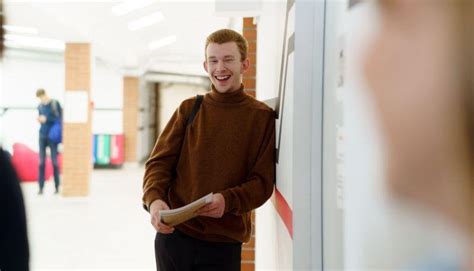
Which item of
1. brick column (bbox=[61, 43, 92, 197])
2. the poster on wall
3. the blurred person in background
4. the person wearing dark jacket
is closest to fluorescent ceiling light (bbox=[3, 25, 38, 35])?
brick column (bbox=[61, 43, 92, 197])

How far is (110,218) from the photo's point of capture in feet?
22.7

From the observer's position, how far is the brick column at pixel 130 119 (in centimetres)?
1530

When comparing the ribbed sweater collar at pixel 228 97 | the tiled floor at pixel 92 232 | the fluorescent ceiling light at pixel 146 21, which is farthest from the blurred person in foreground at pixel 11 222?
the fluorescent ceiling light at pixel 146 21

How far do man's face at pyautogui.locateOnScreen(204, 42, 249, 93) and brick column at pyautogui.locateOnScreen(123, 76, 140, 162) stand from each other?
13.8 m

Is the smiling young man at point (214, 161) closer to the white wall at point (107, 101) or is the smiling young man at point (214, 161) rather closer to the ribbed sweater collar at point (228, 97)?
the ribbed sweater collar at point (228, 97)

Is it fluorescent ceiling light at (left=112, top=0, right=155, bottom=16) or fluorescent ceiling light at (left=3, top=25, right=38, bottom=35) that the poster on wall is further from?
fluorescent ceiling light at (left=112, top=0, right=155, bottom=16)

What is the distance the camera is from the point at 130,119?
50.2ft

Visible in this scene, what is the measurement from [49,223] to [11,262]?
5.73m

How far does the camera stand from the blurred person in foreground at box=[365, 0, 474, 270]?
0.67 meters

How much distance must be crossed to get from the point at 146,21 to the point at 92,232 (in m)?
3.74

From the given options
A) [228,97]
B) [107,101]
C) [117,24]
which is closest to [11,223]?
[228,97]

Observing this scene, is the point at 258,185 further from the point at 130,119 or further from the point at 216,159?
the point at 130,119

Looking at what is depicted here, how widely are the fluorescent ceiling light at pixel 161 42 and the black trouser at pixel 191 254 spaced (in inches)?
344

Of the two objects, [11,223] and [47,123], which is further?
[47,123]
